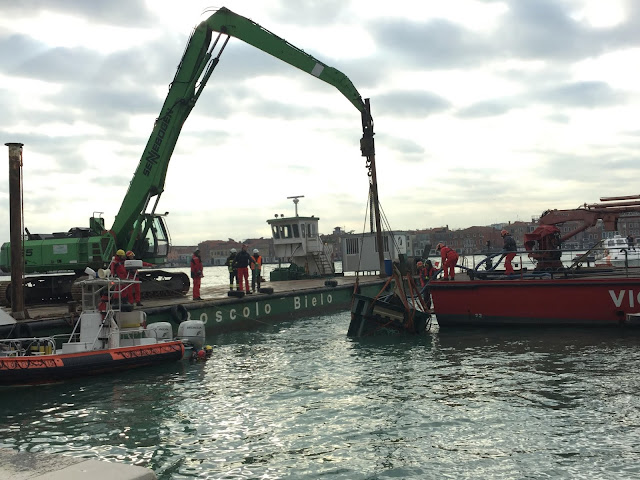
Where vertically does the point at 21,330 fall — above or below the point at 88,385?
above

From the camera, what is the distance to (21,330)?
12992 millimetres

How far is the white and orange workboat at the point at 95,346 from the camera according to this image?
10969mm

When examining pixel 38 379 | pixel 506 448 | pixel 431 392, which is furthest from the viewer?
pixel 38 379

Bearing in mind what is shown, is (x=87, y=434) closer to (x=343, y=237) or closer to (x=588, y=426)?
(x=588, y=426)

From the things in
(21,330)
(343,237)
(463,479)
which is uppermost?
(343,237)

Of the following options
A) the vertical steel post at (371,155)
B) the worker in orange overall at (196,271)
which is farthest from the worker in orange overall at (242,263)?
the vertical steel post at (371,155)

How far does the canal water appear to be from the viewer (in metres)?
6.71

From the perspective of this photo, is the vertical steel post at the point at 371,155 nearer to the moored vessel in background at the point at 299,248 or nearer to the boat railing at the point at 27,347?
the boat railing at the point at 27,347

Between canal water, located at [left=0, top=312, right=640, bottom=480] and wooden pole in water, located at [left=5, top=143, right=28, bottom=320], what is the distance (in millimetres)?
3677

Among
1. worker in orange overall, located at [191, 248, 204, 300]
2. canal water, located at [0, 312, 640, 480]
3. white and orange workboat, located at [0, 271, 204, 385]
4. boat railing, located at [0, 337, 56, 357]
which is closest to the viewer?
canal water, located at [0, 312, 640, 480]

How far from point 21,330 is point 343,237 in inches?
880

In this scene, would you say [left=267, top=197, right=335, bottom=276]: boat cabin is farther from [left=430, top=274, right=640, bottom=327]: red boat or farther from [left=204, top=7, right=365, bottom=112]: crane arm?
[left=430, top=274, right=640, bottom=327]: red boat

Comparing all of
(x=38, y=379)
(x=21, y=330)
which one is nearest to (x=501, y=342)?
(x=38, y=379)

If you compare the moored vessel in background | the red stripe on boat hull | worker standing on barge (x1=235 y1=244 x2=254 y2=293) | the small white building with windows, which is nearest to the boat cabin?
the moored vessel in background
